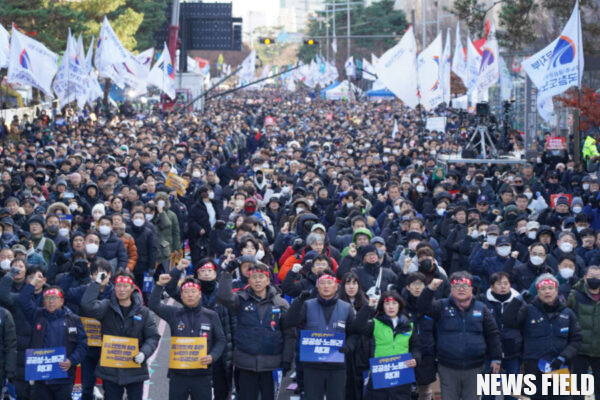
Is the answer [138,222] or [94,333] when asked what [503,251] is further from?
[138,222]

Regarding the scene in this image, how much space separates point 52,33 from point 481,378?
3083 cm

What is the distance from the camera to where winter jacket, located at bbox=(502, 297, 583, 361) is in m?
8.64

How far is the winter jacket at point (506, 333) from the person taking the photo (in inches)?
347

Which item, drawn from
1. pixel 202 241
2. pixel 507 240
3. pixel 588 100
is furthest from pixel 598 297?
pixel 588 100

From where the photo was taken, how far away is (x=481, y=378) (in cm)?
849

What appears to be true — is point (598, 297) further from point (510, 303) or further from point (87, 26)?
point (87, 26)

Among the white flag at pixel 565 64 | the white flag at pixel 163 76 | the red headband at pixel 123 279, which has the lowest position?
the red headband at pixel 123 279

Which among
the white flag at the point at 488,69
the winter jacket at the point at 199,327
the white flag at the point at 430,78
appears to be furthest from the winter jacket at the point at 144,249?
the white flag at the point at 488,69

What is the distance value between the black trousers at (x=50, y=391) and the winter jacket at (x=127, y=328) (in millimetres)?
353

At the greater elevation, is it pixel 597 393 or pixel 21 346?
pixel 21 346

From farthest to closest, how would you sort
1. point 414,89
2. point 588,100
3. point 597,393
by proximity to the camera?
1. point 588,100
2. point 414,89
3. point 597,393

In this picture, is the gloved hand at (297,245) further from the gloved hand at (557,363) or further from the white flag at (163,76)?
the white flag at (163,76)

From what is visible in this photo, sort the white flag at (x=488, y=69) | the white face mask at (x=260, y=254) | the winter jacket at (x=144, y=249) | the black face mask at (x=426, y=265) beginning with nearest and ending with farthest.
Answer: the black face mask at (x=426, y=265), the white face mask at (x=260, y=254), the winter jacket at (x=144, y=249), the white flag at (x=488, y=69)

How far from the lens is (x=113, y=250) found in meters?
11.7
